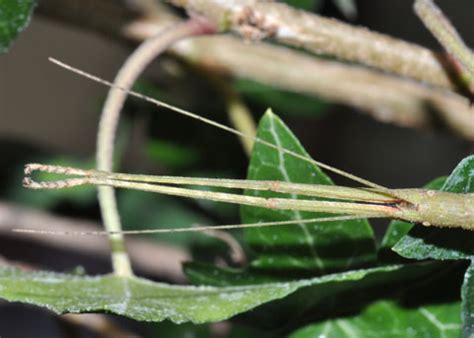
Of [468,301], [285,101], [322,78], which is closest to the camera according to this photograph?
[468,301]

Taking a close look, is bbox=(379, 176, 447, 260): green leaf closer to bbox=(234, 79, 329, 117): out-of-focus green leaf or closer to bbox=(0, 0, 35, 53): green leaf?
bbox=(0, 0, 35, 53): green leaf

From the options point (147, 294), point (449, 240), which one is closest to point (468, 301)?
point (449, 240)

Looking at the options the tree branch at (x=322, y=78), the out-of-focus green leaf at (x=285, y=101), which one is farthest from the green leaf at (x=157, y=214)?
the tree branch at (x=322, y=78)

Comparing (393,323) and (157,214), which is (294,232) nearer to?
(393,323)

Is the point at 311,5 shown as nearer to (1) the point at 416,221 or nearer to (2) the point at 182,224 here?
(2) the point at 182,224

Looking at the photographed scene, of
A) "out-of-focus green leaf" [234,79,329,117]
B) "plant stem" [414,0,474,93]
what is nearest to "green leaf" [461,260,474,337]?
"plant stem" [414,0,474,93]

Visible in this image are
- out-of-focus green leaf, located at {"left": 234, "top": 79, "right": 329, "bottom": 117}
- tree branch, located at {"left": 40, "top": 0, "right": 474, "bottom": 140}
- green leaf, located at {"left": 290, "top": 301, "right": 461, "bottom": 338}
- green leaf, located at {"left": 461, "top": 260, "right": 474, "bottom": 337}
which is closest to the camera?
green leaf, located at {"left": 461, "top": 260, "right": 474, "bottom": 337}

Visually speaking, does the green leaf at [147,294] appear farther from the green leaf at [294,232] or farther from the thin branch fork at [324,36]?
the thin branch fork at [324,36]
